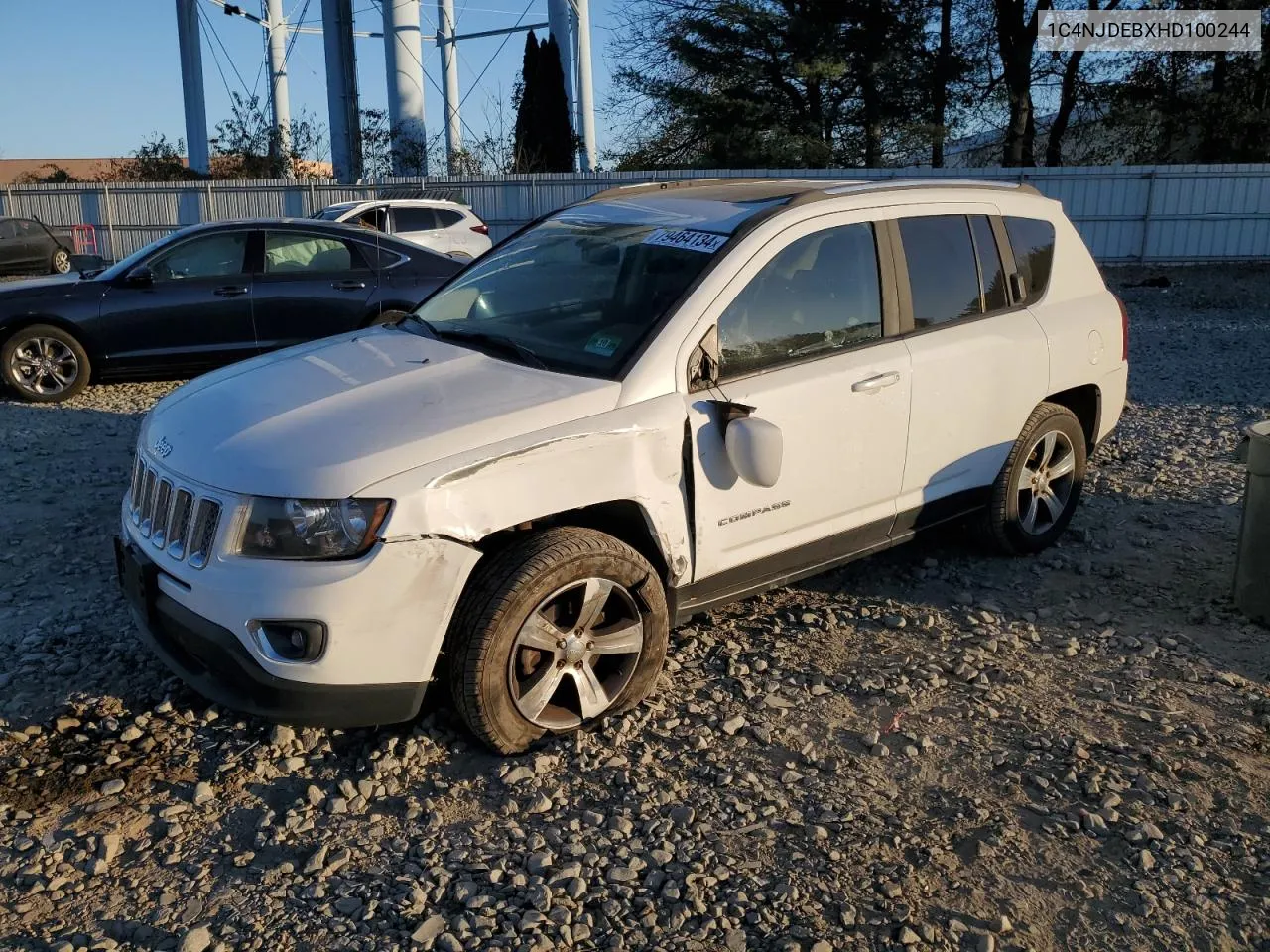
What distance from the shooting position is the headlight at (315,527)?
316 centimetres

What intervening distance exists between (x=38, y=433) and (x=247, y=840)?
5940mm

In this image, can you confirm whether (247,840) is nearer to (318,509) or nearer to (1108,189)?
(318,509)

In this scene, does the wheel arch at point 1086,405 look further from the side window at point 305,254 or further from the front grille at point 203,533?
the side window at point 305,254

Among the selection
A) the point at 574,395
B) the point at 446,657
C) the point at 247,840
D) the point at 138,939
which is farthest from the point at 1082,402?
the point at 138,939

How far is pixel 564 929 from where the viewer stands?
9.04 feet

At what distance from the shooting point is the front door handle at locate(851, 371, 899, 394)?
4.21 meters

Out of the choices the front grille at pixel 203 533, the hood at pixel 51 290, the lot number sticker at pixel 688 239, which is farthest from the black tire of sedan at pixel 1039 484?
the hood at pixel 51 290

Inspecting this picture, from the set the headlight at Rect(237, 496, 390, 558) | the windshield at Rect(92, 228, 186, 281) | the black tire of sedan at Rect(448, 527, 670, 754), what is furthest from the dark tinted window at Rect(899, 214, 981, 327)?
the windshield at Rect(92, 228, 186, 281)

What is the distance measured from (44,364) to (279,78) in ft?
82.3

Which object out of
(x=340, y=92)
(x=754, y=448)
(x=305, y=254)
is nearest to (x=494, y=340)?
(x=754, y=448)

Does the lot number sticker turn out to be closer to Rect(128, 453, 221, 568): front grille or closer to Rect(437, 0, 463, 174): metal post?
Rect(128, 453, 221, 568): front grille

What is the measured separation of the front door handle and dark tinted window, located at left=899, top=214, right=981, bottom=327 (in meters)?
0.36

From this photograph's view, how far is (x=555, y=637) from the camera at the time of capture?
139 inches

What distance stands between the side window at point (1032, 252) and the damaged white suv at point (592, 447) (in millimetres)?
23
